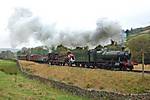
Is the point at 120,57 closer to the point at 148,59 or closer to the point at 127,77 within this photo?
the point at 127,77

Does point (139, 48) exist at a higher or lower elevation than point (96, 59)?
higher

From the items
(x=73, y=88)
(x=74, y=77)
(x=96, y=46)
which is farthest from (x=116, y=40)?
(x=73, y=88)

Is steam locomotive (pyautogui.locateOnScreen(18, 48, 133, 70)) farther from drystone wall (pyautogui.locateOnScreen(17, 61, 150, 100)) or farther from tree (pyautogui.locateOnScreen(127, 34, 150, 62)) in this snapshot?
tree (pyautogui.locateOnScreen(127, 34, 150, 62))

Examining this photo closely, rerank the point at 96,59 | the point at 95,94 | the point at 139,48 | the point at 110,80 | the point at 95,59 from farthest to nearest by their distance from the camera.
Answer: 1. the point at 139,48
2. the point at 95,59
3. the point at 96,59
4. the point at 110,80
5. the point at 95,94

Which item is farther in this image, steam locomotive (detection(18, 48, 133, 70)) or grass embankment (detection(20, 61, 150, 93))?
steam locomotive (detection(18, 48, 133, 70))

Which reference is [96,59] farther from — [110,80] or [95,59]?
[110,80]

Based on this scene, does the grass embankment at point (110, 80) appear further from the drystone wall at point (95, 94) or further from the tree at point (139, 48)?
the tree at point (139, 48)

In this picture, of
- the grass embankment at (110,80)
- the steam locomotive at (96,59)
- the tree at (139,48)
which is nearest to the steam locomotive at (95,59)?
the steam locomotive at (96,59)

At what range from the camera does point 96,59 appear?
4675cm

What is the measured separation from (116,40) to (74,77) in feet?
49.5

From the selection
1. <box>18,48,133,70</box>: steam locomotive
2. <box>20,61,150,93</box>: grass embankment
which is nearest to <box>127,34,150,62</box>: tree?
<box>18,48,133,70</box>: steam locomotive

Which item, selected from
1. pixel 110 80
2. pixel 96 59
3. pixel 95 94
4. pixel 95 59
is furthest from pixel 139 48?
pixel 95 94

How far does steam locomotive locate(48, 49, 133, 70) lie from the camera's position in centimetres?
3969

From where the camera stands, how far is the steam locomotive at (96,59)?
39.7 metres
